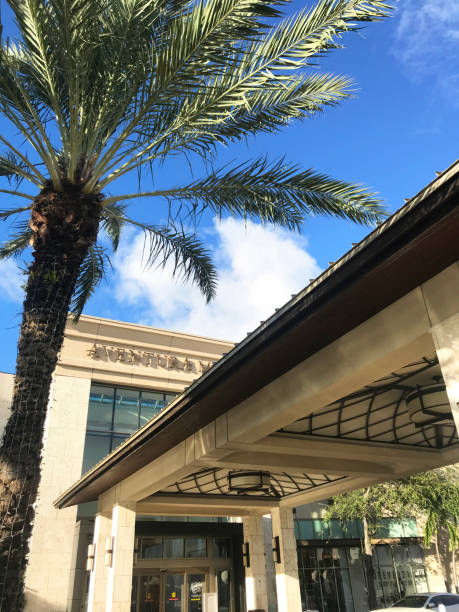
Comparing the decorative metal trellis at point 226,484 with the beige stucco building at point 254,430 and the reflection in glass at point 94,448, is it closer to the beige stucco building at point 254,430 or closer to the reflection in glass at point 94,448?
the beige stucco building at point 254,430

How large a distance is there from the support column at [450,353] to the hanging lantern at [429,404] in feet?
12.2

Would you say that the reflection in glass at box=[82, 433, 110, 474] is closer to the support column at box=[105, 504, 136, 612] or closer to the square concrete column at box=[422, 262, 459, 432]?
the support column at box=[105, 504, 136, 612]

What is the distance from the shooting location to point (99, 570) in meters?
13.2

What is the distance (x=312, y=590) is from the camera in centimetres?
2331

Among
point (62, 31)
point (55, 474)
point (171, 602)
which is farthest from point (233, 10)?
point (171, 602)

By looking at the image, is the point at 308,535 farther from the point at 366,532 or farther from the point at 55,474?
the point at 55,474

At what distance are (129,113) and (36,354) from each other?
427 centimetres

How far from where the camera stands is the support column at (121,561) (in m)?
11.8

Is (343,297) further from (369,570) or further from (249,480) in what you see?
(369,570)

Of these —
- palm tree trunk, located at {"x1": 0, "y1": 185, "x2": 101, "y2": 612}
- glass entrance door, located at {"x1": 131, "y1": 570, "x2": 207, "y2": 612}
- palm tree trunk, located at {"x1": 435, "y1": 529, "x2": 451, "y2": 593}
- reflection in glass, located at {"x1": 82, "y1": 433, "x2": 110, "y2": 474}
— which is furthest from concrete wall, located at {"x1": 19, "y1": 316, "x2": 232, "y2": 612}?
palm tree trunk, located at {"x1": 435, "y1": 529, "x2": 451, "y2": 593}

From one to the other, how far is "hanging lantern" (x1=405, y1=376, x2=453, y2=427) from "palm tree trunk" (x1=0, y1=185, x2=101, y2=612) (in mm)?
5769

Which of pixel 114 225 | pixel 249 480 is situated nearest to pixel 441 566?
pixel 249 480

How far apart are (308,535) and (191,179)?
63.0ft

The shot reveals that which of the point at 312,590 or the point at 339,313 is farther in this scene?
the point at 312,590
